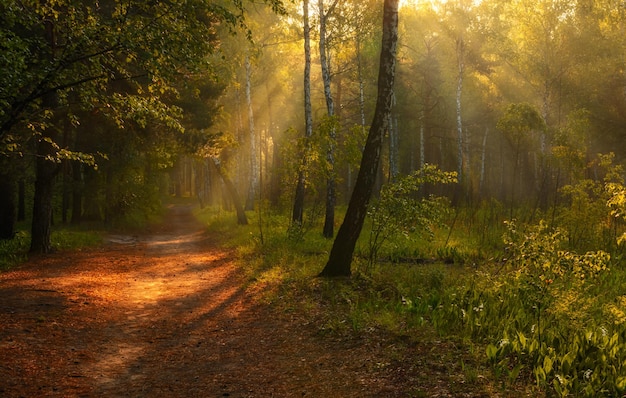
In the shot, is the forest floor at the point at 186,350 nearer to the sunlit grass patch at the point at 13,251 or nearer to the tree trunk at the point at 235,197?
the sunlit grass patch at the point at 13,251

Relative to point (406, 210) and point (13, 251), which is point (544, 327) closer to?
point (406, 210)

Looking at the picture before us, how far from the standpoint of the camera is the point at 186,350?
659 cm

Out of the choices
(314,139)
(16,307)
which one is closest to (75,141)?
(314,139)

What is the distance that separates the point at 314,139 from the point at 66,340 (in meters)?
8.10

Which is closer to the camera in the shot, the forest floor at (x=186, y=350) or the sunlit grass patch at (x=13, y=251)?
the forest floor at (x=186, y=350)

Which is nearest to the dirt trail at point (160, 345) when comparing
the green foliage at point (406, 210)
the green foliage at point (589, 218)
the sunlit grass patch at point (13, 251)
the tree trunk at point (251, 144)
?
the sunlit grass patch at point (13, 251)

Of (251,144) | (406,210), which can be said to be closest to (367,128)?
(406,210)

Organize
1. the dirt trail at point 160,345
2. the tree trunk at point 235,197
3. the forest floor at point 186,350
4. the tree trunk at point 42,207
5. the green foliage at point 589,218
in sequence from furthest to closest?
1. the tree trunk at point 235,197
2. the tree trunk at point 42,207
3. the green foliage at point 589,218
4. the dirt trail at point 160,345
5. the forest floor at point 186,350

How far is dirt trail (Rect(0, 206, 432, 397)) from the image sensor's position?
16.9 feet

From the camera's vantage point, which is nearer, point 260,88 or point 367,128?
point 367,128

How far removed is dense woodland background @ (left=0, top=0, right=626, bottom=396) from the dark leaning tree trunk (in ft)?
2.56

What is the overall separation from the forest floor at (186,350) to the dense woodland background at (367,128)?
1093 mm

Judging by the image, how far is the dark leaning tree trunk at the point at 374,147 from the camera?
894 centimetres

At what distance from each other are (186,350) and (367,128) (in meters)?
9.12
